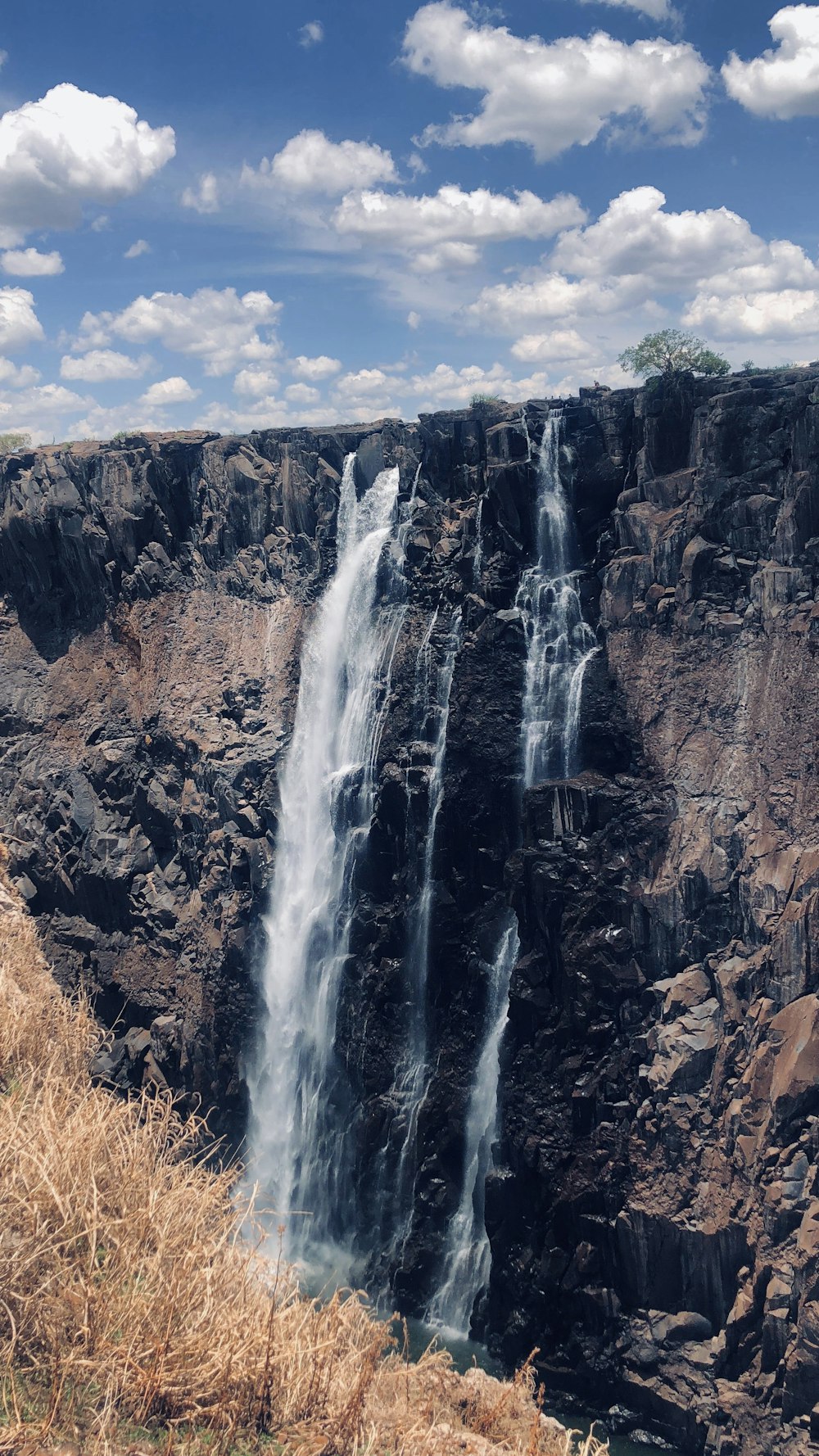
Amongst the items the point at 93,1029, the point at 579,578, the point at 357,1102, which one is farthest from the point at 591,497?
the point at 93,1029

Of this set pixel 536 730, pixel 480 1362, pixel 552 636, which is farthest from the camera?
pixel 552 636

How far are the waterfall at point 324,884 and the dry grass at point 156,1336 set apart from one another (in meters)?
19.0

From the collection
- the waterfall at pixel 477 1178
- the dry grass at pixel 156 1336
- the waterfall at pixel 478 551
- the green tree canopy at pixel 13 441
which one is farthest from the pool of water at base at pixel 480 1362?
the green tree canopy at pixel 13 441

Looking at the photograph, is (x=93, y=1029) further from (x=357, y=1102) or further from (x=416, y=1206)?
(x=416, y=1206)

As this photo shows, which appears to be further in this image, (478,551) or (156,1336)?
(478,551)

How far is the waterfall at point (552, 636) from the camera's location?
3400cm

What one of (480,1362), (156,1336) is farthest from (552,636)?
(156,1336)

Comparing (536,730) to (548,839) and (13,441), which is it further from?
(13,441)

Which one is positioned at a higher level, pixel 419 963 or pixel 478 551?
pixel 478 551

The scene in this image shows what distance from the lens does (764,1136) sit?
26.0 metres

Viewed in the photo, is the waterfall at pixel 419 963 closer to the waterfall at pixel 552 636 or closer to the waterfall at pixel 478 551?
the waterfall at pixel 478 551

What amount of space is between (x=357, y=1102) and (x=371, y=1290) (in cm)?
556

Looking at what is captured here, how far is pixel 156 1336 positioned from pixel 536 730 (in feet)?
79.3

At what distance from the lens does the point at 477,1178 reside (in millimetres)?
31344
